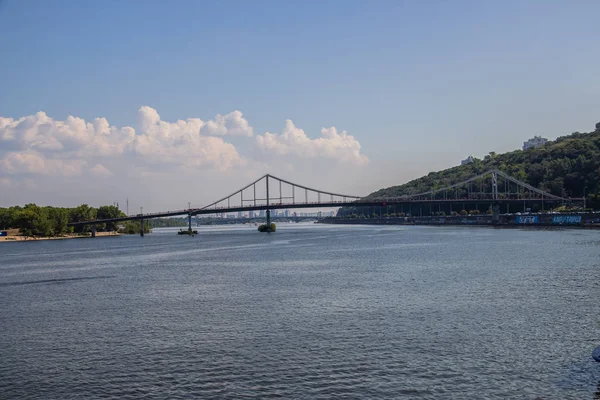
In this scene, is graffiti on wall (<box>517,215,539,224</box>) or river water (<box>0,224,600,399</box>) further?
graffiti on wall (<box>517,215,539,224</box>)

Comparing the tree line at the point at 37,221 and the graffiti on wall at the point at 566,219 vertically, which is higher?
the tree line at the point at 37,221

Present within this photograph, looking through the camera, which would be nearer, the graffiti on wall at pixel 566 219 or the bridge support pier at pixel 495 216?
the graffiti on wall at pixel 566 219

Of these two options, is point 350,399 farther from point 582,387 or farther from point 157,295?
point 157,295

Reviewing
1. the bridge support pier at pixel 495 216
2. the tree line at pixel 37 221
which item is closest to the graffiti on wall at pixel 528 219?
the bridge support pier at pixel 495 216

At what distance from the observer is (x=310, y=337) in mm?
24375

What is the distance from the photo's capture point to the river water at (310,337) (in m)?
18.5

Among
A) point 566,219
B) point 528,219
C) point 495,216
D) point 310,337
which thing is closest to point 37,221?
point 495,216

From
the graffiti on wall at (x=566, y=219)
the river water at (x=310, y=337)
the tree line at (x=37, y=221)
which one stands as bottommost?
the river water at (x=310, y=337)

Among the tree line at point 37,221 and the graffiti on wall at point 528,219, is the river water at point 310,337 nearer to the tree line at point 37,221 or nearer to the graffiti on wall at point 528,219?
the graffiti on wall at point 528,219

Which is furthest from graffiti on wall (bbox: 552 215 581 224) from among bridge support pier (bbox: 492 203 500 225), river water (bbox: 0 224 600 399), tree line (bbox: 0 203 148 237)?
tree line (bbox: 0 203 148 237)

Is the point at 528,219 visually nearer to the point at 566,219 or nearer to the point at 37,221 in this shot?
the point at 566,219

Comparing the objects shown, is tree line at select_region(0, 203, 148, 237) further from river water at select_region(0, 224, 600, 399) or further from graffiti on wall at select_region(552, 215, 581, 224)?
graffiti on wall at select_region(552, 215, 581, 224)

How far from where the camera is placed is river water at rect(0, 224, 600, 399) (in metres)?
18.5

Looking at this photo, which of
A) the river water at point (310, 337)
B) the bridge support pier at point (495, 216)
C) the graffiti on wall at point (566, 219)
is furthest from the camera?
the bridge support pier at point (495, 216)
